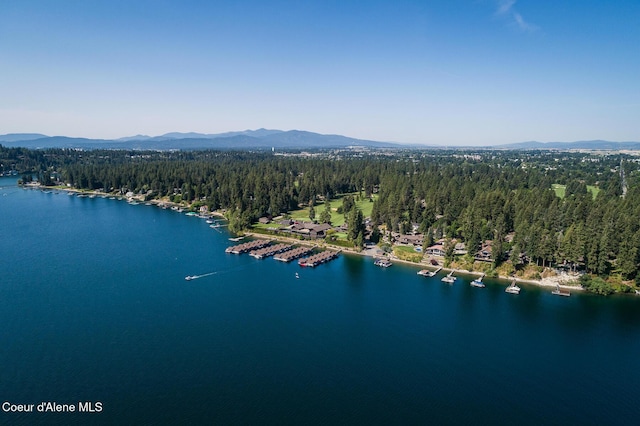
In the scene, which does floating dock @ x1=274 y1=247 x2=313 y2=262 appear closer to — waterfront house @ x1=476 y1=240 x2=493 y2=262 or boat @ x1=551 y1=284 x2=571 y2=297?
waterfront house @ x1=476 y1=240 x2=493 y2=262

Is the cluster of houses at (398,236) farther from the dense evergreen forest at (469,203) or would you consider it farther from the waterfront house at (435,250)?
the dense evergreen forest at (469,203)

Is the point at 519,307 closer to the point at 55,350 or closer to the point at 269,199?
the point at 55,350

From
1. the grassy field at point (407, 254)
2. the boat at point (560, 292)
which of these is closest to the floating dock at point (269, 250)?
the grassy field at point (407, 254)

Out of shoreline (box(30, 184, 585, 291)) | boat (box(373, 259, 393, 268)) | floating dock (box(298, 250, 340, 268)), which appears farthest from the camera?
floating dock (box(298, 250, 340, 268))

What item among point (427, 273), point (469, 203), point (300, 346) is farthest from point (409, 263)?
point (300, 346)

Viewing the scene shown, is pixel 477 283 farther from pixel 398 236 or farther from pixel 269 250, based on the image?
pixel 269 250

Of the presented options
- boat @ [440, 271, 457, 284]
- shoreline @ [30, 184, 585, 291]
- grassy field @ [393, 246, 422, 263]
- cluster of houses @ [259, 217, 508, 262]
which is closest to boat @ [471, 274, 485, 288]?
boat @ [440, 271, 457, 284]
